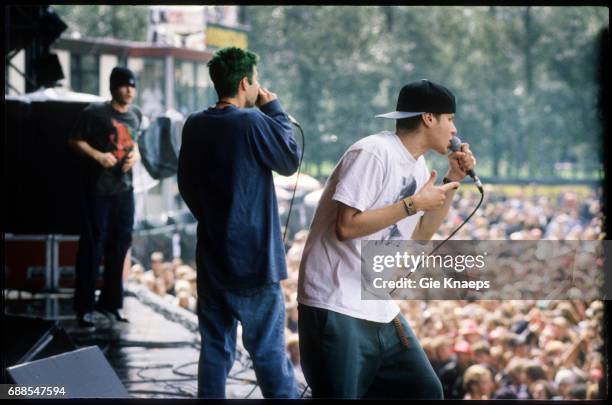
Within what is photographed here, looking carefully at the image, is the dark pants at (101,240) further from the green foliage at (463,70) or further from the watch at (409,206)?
the green foliage at (463,70)

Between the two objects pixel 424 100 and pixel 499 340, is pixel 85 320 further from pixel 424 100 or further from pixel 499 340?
pixel 499 340

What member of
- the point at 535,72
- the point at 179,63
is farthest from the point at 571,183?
the point at 179,63

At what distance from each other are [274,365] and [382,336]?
1.41 feet

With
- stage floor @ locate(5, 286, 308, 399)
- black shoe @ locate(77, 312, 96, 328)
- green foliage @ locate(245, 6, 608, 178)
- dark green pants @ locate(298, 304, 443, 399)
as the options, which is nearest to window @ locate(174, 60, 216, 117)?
stage floor @ locate(5, 286, 308, 399)

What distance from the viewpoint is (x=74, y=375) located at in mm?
3336

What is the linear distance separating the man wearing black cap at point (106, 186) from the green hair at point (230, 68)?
1.80 metres

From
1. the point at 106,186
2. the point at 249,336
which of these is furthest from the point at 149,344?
the point at 249,336

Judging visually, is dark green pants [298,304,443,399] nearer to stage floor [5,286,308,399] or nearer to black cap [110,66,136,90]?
stage floor [5,286,308,399]

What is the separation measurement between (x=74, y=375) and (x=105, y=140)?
Answer: 2.02 m

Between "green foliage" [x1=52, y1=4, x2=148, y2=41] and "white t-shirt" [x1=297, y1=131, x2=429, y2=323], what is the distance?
2607 centimetres

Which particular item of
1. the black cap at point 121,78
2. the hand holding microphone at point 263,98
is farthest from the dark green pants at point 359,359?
the black cap at point 121,78

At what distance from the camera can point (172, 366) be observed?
4.84 meters

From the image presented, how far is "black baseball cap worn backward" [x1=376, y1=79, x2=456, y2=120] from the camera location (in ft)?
9.97

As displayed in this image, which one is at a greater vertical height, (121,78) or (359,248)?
(121,78)
